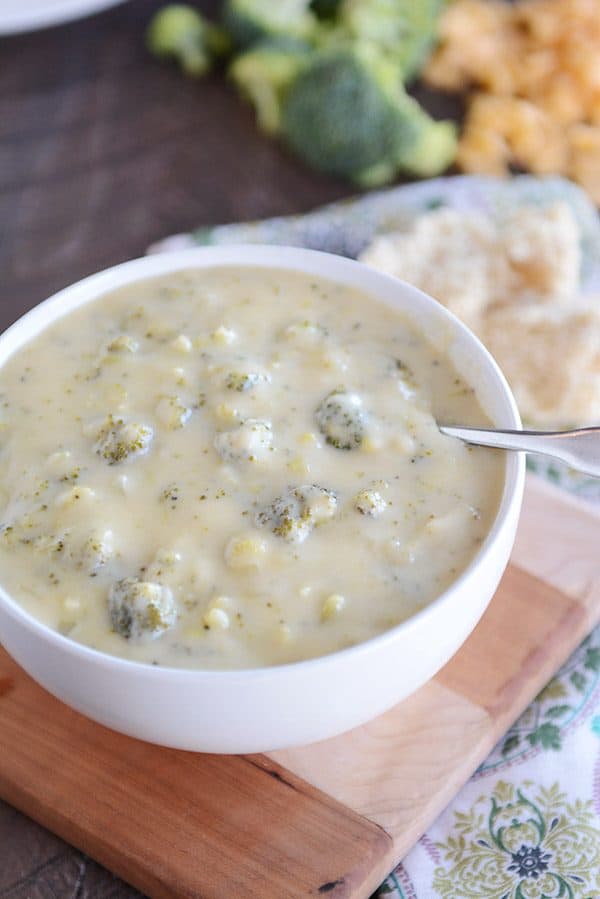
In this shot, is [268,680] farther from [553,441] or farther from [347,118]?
[347,118]

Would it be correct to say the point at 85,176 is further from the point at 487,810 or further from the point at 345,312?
the point at 487,810

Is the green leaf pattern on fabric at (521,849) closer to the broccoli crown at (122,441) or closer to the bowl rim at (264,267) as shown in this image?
the bowl rim at (264,267)

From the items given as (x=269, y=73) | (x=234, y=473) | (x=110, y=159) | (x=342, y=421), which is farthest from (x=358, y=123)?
(x=234, y=473)

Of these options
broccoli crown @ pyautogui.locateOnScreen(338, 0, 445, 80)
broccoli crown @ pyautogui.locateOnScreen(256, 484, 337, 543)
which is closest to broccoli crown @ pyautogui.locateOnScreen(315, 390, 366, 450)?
broccoli crown @ pyautogui.locateOnScreen(256, 484, 337, 543)

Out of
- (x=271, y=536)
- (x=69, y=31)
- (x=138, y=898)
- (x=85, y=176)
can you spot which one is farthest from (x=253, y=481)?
(x=69, y=31)

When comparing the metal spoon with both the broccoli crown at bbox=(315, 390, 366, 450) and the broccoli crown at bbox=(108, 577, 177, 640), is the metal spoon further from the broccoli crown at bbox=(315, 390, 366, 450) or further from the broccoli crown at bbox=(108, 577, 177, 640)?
the broccoli crown at bbox=(108, 577, 177, 640)

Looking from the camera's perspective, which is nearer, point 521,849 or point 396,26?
point 521,849
